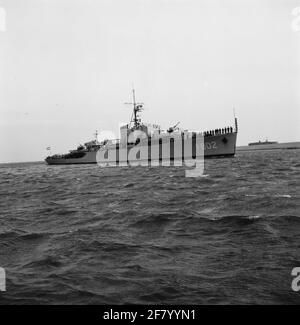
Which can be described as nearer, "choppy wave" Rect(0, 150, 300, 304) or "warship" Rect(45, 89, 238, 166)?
"choppy wave" Rect(0, 150, 300, 304)

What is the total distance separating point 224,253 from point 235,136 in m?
51.0

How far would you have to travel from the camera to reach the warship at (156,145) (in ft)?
184

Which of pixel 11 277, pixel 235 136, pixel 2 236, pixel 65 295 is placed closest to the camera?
pixel 65 295

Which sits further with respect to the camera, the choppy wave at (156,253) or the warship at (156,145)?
the warship at (156,145)

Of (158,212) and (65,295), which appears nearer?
(65,295)

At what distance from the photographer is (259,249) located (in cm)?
684

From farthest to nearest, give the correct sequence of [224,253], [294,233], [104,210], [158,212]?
1. [104,210]
2. [158,212]
3. [294,233]
4. [224,253]

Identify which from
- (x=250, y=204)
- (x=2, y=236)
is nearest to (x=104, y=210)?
(x=2, y=236)

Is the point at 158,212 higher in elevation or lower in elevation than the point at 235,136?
lower

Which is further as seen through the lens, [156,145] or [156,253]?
[156,145]

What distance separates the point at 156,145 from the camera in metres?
59.4

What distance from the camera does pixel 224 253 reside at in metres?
6.66

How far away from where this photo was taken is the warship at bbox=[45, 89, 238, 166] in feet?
184

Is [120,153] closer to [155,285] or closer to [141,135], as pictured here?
[141,135]
